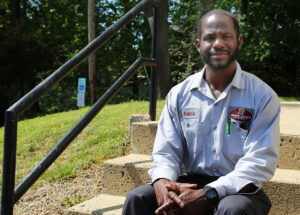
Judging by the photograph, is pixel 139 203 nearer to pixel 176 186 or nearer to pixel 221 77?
pixel 176 186

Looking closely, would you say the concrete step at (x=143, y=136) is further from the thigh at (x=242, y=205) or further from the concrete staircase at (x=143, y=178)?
the thigh at (x=242, y=205)

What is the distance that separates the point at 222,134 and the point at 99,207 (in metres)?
1.07

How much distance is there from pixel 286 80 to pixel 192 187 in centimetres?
1451

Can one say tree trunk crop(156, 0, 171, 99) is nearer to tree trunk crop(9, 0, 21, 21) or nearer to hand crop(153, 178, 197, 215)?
hand crop(153, 178, 197, 215)

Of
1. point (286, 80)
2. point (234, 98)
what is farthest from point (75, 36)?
point (234, 98)

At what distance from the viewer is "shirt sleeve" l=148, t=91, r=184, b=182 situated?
7.67 feet

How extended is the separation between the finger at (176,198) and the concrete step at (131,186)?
2.12 ft

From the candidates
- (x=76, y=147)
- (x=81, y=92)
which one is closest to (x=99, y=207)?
(x=76, y=147)

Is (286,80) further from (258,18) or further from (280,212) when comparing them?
(280,212)

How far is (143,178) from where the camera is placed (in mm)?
2939

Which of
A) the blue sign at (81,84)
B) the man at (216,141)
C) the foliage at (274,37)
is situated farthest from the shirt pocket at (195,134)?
the foliage at (274,37)

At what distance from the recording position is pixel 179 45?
818 inches

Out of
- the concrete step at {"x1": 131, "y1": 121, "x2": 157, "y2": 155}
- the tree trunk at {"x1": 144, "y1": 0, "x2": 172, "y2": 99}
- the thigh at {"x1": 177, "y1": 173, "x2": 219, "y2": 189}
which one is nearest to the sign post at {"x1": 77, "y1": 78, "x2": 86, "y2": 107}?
the tree trunk at {"x1": 144, "y1": 0, "x2": 172, "y2": 99}

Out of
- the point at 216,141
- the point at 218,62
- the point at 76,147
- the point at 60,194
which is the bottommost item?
the point at 60,194
